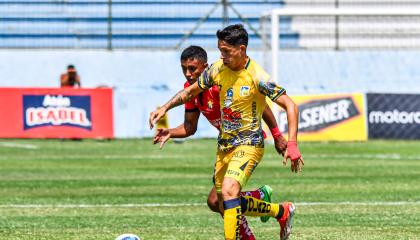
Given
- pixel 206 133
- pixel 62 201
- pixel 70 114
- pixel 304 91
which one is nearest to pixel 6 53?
pixel 70 114

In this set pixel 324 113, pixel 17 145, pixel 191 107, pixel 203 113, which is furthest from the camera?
pixel 324 113

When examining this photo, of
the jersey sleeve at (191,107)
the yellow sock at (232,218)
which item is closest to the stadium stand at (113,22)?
the jersey sleeve at (191,107)

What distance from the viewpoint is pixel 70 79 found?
30.7m

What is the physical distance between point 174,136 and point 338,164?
1161 cm

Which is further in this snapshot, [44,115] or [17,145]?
[44,115]

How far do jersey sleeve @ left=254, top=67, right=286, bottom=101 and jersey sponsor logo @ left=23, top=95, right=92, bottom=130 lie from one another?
792 inches

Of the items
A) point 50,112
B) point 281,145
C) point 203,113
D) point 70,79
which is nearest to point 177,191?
point 203,113

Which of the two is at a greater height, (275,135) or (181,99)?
(181,99)

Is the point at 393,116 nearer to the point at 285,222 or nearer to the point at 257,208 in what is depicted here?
the point at 285,222

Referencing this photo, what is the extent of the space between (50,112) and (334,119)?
7.51 meters

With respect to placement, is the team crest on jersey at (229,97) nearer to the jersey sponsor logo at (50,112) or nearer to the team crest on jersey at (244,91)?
the team crest on jersey at (244,91)

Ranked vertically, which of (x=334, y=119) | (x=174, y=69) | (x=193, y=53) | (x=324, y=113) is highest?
(x=174, y=69)

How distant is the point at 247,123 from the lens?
33.2 ft

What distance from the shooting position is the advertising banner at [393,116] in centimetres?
2931
